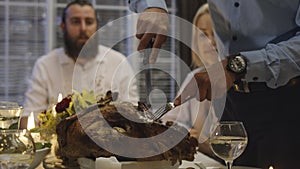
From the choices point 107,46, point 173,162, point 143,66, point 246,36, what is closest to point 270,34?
point 246,36

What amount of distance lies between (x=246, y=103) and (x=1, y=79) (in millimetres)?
2693

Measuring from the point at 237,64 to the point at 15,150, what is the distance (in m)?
0.59

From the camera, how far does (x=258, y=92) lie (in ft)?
4.83

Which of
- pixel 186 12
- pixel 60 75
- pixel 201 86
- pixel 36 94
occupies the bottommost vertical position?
pixel 36 94

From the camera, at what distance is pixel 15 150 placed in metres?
0.93

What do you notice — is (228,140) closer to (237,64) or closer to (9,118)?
(237,64)

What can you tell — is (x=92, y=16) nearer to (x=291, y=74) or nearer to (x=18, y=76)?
(x=18, y=76)

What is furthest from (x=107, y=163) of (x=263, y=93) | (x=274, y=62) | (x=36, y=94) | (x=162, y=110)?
(x=36, y=94)

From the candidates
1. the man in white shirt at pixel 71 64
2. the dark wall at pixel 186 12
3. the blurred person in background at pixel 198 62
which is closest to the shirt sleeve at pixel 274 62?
the blurred person in background at pixel 198 62

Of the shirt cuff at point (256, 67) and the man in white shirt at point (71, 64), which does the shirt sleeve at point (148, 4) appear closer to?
the shirt cuff at point (256, 67)

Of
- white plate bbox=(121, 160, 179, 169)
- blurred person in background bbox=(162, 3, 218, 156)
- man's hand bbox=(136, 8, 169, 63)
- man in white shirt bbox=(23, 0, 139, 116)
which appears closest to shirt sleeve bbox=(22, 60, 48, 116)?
man in white shirt bbox=(23, 0, 139, 116)

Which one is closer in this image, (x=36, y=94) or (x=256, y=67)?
(x=256, y=67)

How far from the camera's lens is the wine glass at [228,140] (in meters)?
1.05

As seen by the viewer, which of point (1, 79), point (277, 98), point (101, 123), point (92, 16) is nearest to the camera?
point (101, 123)
